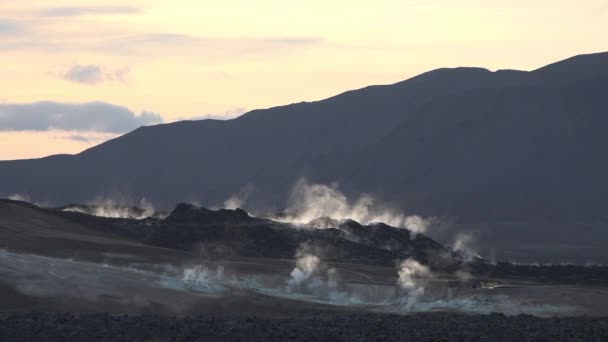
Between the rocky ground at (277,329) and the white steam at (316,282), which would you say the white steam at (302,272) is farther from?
the rocky ground at (277,329)

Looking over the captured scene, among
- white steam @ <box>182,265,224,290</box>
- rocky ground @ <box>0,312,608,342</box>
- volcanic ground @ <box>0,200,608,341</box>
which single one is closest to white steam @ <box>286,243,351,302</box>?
volcanic ground @ <box>0,200,608,341</box>

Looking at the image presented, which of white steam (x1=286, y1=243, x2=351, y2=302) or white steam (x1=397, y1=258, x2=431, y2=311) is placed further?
white steam (x1=286, y1=243, x2=351, y2=302)

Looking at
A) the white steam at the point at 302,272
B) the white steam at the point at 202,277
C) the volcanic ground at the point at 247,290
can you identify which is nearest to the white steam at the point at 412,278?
the volcanic ground at the point at 247,290

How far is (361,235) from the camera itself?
373 ft

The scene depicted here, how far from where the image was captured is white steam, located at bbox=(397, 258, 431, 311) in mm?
71688

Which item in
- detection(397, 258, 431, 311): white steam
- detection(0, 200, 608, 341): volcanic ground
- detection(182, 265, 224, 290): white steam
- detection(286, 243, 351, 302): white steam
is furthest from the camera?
detection(286, 243, 351, 302): white steam

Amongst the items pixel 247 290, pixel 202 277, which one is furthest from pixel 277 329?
pixel 202 277

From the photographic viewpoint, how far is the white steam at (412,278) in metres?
71.7

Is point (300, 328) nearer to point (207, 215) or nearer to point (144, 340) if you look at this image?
point (144, 340)

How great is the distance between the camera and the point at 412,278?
81625mm

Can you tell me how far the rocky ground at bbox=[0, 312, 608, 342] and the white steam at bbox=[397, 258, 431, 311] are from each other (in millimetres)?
12480

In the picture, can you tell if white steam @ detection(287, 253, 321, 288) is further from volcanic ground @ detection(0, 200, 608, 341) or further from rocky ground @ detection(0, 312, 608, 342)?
rocky ground @ detection(0, 312, 608, 342)

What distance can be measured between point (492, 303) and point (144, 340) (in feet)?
84.1

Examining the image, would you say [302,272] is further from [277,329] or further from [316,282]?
[277,329]
